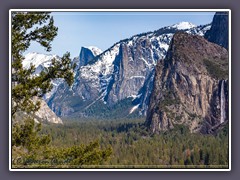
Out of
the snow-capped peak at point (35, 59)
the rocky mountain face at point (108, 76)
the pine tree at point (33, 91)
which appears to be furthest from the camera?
the rocky mountain face at point (108, 76)

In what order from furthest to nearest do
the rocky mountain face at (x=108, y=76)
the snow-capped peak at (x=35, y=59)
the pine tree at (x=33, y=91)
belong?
1. the rocky mountain face at (x=108, y=76)
2. the snow-capped peak at (x=35, y=59)
3. the pine tree at (x=33, y=91)

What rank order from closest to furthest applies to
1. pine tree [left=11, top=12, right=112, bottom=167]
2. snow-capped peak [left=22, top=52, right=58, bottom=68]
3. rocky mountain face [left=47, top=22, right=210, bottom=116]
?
pine tree [left=11, top=12, right=112, bottom=167], snow-capped peak [left=22, top=52, right=58, bottom=68], rocky mountain face [left=47, top=22, right=210, bottom=116]

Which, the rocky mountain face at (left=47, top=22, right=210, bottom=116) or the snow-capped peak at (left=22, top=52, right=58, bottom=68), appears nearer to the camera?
the snow-capped peak at (left=22, top=52, right=58, bottom=68)

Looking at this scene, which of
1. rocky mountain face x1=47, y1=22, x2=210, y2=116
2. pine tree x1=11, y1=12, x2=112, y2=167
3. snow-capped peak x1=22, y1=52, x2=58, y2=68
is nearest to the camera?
pine tree x1=11, y1=12, x2=112, y2=167

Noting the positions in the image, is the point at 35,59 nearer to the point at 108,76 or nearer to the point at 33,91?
the point at 33,91

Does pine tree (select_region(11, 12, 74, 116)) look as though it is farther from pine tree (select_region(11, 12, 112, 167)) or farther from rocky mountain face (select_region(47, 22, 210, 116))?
rocky mountain face (select_region(47, 22, 210, 116))

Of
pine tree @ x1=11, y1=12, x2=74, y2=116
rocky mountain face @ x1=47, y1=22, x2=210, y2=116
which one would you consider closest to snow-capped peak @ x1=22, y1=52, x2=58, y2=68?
pine tree @ x1=11, y1=12, x2=74, y2=116

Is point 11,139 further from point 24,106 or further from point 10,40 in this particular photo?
point 10,40

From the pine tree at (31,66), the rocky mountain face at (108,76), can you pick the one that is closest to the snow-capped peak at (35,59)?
the pine tree at (31,66)

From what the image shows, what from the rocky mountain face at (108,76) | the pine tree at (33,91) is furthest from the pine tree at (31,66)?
the rocky mountain face at (108,76)

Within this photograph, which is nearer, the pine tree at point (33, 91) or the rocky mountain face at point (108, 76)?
the pine tree at point (33, 91)

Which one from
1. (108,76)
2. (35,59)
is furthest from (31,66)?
(108,76)

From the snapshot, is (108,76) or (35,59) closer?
(35,59)

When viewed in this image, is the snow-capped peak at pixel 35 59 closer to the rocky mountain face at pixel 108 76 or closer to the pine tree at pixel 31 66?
the pine tree at pixel 31 66
